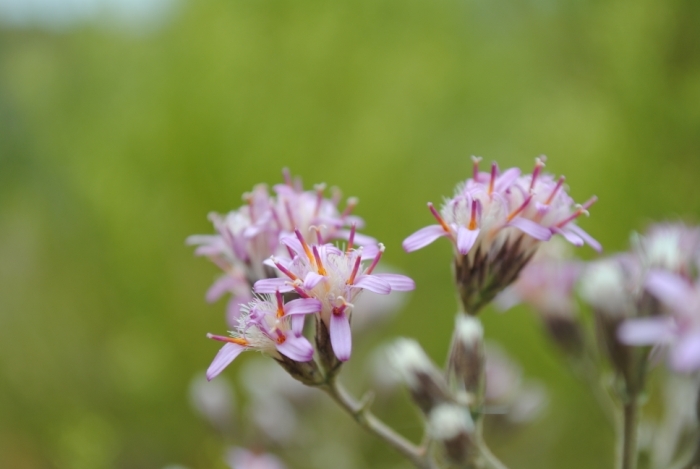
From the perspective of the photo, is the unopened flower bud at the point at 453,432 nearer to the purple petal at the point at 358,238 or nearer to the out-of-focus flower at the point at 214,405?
the purple petal at the point at 358,238

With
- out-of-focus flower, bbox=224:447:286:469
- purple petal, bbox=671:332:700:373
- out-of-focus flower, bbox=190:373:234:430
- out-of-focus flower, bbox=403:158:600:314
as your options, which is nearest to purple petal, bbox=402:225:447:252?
out-of-focus flower, bbox=403:158:600:314

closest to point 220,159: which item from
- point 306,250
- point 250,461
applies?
point 250,461

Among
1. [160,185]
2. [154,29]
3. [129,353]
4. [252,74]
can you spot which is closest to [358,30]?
[252,74]

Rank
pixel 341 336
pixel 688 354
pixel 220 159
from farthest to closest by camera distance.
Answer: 1. pixel 220 159
2. pixel 341 336
3. pixel 688 354

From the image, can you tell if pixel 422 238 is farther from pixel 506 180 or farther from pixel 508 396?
pixel 508 396

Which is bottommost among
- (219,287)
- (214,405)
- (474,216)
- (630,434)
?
(214,405)

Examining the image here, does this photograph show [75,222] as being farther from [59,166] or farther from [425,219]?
[425,219]

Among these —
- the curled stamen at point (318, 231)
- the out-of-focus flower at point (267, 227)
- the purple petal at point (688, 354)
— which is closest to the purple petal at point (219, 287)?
the out-of-focus flower at point (267, 227)
